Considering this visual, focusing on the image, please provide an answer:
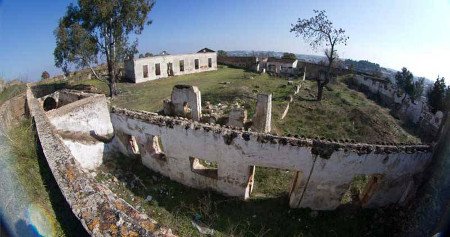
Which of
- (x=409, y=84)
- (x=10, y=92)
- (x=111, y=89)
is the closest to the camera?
(x=10, y=92)

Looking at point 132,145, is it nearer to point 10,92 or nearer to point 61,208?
point 10,92

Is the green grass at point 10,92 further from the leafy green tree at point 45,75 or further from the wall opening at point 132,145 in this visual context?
the leafy green tree at point 45,75

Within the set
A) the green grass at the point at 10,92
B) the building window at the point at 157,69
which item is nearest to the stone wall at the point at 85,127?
the green grass at the point at 10,92

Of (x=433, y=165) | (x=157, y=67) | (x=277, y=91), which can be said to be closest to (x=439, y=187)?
(x=433, y=165)

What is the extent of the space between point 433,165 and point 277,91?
572 inches

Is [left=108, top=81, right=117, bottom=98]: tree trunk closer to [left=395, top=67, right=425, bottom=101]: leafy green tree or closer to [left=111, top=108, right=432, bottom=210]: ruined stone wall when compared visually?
[left=111, top=108, right=432, bottom=210]: ruined stone wall

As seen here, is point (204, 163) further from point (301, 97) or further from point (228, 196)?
point (301, 97)

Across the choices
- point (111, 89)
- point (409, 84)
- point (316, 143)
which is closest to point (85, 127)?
point (316, 143)

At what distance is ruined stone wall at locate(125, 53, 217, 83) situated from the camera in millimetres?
26531

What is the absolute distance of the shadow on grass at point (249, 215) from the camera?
8.27 metres

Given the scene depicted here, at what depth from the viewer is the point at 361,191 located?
1007 centimetres

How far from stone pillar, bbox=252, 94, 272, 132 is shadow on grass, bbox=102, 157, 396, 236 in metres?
4.21

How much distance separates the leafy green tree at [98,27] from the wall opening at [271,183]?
15127 mm

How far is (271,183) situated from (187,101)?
667 centimetres
